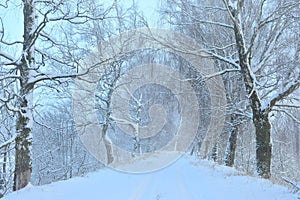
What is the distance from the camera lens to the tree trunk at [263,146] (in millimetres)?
11562

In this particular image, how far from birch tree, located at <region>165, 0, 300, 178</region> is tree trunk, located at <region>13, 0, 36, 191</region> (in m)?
5.62

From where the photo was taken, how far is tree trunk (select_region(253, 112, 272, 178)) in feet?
37.9

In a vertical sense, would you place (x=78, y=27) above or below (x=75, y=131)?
above

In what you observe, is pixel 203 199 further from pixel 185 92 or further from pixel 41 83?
pixel 185 92

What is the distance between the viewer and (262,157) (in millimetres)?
11625

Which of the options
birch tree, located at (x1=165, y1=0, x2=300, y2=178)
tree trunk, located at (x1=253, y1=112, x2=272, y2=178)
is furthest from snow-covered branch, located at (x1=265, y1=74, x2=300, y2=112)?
tree trunk, located at (x1=253, y1=112, x2=272, y2=178)

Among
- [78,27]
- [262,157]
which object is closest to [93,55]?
[78,27]

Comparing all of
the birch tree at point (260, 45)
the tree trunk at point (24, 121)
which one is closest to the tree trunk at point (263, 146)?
the birch tree at point (260, 45)

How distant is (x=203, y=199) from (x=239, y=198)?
973 mm

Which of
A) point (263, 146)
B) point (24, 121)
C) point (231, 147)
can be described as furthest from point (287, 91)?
point (24, 121)

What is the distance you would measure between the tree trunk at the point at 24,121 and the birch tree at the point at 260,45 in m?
5.62

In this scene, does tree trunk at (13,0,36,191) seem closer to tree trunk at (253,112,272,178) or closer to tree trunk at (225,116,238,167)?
tree trunk at (253,112,272,178)

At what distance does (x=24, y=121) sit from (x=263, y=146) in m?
8.34

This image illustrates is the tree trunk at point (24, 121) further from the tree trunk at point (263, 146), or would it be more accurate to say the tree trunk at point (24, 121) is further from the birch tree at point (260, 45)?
the tree trunk at point (263, 146)
